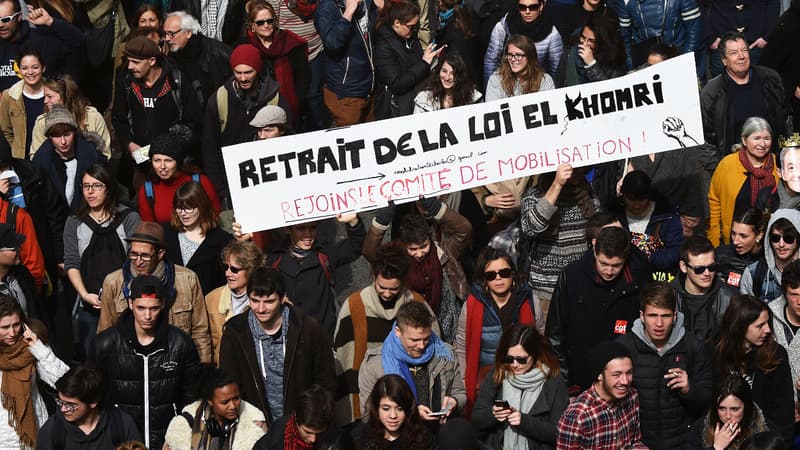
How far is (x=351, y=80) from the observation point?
14.1 m

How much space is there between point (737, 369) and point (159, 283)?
3643 millimetres

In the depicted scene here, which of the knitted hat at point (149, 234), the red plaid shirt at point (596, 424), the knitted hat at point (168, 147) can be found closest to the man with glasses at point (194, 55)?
the knitted hat at point (168, 147)

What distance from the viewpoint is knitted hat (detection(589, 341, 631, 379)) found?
944cm

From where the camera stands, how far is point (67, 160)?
40.2 ft

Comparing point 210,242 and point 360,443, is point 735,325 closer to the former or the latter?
point 360,443

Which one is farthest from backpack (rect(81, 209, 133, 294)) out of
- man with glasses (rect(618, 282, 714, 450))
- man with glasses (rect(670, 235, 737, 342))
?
man with glasses (rect(670, 235, 737, 342))

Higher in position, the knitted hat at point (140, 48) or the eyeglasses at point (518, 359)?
the knitted hat at point (140, 48)

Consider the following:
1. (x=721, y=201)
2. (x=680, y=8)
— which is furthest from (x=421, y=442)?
(x=680, y=8)

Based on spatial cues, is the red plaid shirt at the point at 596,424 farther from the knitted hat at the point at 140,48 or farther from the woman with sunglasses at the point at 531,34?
the knitted hat at the point at 140,48

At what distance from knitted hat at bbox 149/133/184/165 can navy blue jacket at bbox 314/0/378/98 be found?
2.46 meters

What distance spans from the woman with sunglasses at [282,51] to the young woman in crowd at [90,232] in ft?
7.63

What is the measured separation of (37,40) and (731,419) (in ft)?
24.1

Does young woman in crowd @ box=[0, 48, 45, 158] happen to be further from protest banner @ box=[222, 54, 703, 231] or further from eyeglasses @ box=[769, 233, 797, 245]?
eyeglasses @ box=[769, 233, 797, 245]

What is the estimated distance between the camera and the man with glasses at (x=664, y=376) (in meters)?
9.73
